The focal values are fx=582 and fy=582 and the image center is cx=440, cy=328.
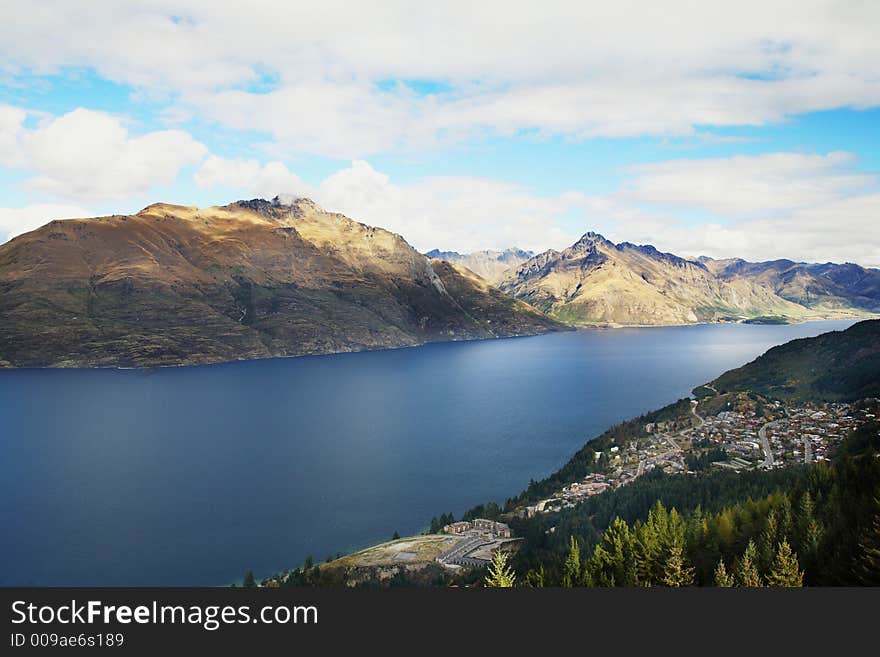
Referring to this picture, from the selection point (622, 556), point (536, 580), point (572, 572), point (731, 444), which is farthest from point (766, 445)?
point (536, 580)

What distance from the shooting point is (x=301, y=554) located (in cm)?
7750

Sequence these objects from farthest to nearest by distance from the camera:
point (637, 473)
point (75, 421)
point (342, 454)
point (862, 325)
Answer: point (862, 325), point (75, 421), point (342, 454), point (637, 473)

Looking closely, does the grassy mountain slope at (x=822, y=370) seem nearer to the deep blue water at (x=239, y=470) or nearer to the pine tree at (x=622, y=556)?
the deep blue water at (x=239, y=470)

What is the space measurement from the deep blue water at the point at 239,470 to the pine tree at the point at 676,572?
46.1 meters

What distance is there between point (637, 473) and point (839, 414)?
55.8 metres

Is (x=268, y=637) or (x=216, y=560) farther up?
(x=268, y=637)

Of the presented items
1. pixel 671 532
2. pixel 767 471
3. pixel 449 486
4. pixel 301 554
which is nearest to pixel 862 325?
pixel 767 471

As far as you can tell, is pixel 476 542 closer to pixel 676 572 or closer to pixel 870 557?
pixel 676 572

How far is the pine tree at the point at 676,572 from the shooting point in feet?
151

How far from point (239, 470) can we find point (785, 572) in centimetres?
9681

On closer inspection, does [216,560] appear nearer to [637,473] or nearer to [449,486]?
[449,486]

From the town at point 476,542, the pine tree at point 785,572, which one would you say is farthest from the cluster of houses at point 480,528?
the pine tree at point 785,572

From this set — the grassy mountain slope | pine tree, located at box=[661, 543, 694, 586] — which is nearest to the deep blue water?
the grassy mountain slope

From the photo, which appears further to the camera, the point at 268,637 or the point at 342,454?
the point at 342,454
